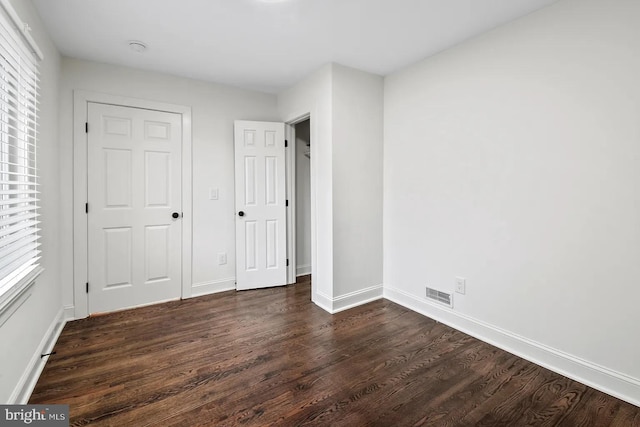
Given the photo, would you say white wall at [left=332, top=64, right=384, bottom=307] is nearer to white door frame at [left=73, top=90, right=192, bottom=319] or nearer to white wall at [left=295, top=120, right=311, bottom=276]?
white wall at [left=295, top=120, right=311, bottom=276]

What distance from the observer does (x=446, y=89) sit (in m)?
2.58

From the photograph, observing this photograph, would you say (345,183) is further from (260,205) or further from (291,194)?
(260,205)

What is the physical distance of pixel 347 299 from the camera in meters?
2.99

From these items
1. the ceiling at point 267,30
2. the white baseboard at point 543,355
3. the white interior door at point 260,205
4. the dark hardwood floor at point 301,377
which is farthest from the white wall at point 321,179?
the white baseboard at point 543,355

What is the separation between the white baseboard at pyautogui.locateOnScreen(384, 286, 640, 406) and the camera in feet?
5.60

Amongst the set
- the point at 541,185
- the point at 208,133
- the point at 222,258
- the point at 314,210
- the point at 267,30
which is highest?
the point at 267,30

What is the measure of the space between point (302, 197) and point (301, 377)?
2.57 m

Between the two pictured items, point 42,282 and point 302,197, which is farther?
point 302,197

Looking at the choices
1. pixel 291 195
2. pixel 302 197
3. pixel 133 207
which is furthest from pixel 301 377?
pixel 302 197

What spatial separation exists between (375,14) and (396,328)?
2428 millimetres

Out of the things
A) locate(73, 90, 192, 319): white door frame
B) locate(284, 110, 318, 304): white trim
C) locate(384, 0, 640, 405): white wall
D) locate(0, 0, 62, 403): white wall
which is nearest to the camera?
locate(0, 0, 62, 403): white wall

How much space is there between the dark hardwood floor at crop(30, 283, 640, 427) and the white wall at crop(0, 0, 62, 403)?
0.17 m

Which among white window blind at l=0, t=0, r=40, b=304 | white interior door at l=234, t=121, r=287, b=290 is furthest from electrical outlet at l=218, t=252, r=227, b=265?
white window blind at l=0, t=0, r=40, b=304

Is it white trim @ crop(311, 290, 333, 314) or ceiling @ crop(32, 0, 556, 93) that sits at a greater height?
ceiling @ crop(32, 0, 556, 93)
